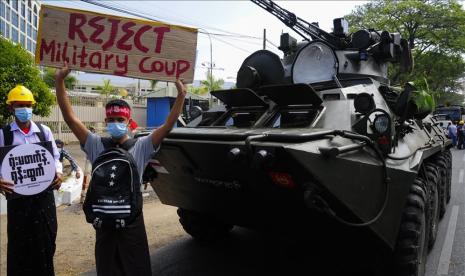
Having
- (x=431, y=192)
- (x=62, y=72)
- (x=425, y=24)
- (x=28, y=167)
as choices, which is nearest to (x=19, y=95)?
(x=28, y=167)

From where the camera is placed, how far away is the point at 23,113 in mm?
A: 3652

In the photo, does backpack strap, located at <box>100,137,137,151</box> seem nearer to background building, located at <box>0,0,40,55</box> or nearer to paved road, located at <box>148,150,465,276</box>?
paved road, located at <box>148,150,465,276</box>

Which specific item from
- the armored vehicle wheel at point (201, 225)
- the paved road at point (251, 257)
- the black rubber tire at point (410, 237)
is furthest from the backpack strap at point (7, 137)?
the black rubber tire at point (410, 237)

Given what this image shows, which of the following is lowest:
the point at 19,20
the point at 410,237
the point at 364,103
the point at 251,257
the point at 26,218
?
the point at 251,257

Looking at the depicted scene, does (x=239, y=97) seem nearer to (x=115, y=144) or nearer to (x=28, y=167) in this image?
(x=115, y=144)

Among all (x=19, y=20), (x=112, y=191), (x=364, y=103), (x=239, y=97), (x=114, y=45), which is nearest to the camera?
(x=112, y=191)

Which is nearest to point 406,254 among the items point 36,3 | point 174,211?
point 174,211

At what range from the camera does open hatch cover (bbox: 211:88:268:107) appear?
455cm

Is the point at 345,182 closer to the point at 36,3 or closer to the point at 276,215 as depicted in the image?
the point at 276,215

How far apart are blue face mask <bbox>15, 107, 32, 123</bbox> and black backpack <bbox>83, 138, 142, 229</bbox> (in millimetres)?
1235

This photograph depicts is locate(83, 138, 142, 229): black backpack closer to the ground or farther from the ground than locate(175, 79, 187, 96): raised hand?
closer to the ground

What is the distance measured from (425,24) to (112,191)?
2650cm

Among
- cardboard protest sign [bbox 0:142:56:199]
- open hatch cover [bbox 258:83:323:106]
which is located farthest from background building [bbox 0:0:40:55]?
open hatch cover [bbox 258:83:323:106]

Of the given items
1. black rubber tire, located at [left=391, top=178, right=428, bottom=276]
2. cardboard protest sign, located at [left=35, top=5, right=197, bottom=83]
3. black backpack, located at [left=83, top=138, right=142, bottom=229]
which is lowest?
black rubber tire, located at [left=391, top=178, right=428, bottom=276]
